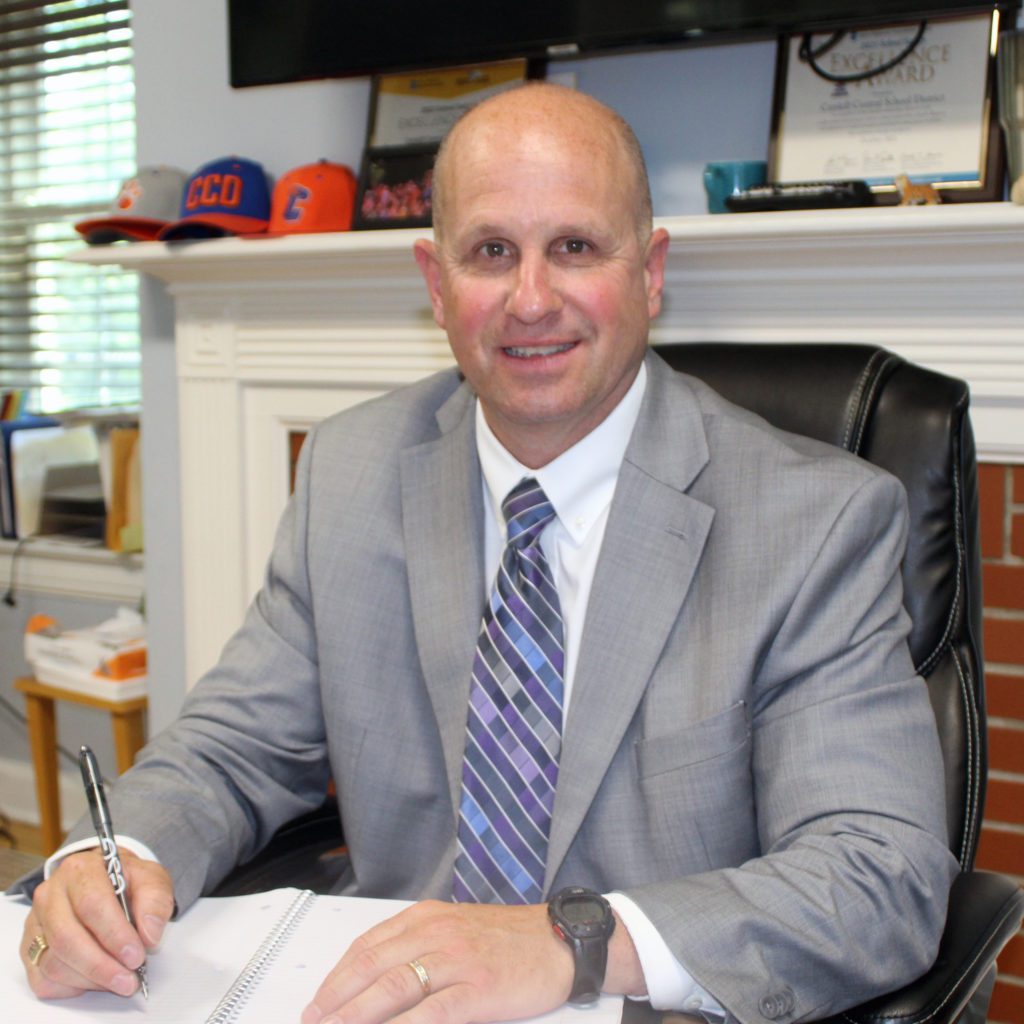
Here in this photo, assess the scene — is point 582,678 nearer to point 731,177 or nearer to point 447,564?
point 447,564

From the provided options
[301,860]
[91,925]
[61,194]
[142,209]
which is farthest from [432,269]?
[61,194]

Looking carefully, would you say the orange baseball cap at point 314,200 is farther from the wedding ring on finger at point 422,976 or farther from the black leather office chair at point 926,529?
the wedding ring on finger at point 422,976

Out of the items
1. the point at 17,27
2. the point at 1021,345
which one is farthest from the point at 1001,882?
the point at 17,27

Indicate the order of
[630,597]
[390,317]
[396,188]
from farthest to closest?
[390,317] → [396,188] → [630,597]

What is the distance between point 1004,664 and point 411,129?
127cm

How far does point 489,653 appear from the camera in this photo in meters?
1.21

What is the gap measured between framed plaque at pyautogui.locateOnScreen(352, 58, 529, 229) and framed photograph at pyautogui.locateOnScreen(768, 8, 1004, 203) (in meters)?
0.45

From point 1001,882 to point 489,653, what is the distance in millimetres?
523

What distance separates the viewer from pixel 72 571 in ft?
9.61

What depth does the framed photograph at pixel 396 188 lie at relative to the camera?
1945 mm

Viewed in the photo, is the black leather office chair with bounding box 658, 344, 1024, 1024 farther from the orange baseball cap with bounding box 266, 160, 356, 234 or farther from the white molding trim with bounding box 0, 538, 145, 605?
the white molding trim with bounding box 0, 538, 145, 605

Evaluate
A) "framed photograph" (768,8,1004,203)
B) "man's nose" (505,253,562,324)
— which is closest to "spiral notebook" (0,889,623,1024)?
"man's nose" (505,253,562,324)

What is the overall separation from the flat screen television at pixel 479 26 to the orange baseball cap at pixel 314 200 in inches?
6.6

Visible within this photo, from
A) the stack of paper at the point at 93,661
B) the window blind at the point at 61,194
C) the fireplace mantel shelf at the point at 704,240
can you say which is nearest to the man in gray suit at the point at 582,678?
the fireplace mantel shelf at the point at 704,240
